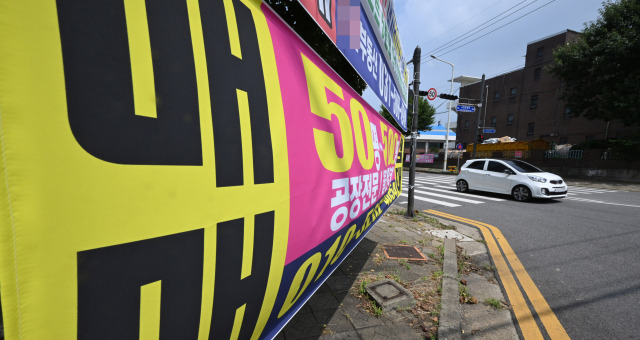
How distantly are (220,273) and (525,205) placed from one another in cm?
920

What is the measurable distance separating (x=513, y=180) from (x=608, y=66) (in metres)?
15.0

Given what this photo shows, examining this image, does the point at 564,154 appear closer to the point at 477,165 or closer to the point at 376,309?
the point at 477,165

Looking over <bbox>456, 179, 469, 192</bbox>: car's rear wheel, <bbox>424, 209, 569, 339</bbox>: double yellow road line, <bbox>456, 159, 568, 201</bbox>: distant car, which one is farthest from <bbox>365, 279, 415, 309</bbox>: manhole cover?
<bbox>456, 179, 469, 192</bbox>: car's rear wheel

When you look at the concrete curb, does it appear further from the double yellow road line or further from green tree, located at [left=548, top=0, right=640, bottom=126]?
green tree, located at [left=548, top=0, right=640, bottom=126]

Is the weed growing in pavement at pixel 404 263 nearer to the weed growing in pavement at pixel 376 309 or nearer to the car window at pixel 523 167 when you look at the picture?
the weed growing in pavement at pixel 376 309

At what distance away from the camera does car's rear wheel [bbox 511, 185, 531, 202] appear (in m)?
7.95

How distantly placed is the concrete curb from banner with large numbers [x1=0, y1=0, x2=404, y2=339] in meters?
1.68

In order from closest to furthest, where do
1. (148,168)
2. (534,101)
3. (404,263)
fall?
(148,168) < (404,263) < (534,101)

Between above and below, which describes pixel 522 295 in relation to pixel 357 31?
below

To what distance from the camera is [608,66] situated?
15.6 meters

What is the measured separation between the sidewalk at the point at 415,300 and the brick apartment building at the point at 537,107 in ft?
91.4

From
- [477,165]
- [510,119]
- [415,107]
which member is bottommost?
[477,165]

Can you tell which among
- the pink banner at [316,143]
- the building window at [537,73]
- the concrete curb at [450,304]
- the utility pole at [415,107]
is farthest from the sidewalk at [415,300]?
the building window at [537,73]

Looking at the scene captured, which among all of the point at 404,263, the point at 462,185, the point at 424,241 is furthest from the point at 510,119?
the point at 404,263
